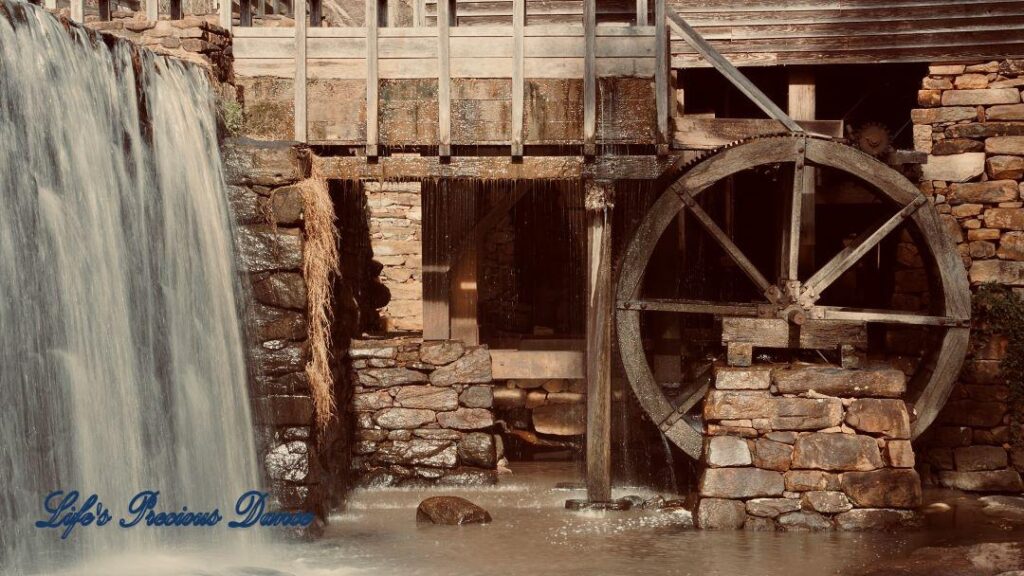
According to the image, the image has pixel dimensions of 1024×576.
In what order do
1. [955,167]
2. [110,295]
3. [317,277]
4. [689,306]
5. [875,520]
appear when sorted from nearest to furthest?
[110,295] < [317,277] < [875,520] < [689,306] < [955,167]

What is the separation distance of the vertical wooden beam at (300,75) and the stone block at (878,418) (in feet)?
13.0

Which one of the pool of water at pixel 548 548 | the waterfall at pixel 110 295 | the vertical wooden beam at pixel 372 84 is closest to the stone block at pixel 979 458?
the pool of water at pixel 548 548

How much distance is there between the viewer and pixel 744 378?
7.88 meters

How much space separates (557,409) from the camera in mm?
10406

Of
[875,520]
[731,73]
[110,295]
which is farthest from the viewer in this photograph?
[731,73]

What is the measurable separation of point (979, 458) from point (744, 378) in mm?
2656

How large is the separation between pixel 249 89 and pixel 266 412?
7.42ft

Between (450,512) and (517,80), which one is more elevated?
(517,80)

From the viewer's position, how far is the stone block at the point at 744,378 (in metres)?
7.86

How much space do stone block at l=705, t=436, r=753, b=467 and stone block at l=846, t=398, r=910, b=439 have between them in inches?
26.9

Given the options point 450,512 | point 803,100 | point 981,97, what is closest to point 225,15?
point 450,512

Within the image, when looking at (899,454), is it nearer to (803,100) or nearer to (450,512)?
(450,512)

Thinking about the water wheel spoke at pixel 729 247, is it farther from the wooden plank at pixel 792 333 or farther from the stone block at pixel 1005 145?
the stone block at pixel 1005 145

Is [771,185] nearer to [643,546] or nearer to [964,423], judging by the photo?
[964,423]
